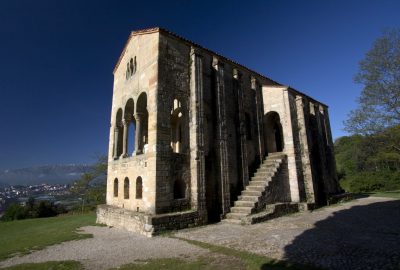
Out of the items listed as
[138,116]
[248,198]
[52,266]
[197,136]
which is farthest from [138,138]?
[52,266]

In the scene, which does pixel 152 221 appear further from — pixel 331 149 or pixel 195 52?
pixel 331 149

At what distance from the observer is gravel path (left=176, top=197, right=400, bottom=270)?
564 centimetres

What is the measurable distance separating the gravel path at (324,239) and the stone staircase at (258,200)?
711mm

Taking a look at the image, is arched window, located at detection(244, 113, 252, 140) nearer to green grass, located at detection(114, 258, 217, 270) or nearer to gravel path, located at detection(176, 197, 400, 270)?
gravel path, located at detection(176, 197, 400, 270)

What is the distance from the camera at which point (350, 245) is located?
684 centimetres

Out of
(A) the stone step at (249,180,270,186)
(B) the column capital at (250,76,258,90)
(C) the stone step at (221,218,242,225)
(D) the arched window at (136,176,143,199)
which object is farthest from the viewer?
(B) the column capital at (250,76,258,90)

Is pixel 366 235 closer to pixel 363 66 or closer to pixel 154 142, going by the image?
pixel 154 142

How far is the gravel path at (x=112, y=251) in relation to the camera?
6.55m

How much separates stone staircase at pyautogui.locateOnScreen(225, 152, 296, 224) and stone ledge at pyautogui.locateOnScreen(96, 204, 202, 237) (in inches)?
88.4

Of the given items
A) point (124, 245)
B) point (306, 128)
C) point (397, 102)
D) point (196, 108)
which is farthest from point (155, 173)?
point (397, 102)

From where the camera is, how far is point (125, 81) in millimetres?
16016

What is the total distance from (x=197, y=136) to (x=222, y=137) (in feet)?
6.32

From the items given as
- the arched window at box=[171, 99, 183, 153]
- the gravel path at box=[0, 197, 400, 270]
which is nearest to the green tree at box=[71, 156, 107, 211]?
the arched window at box=[171, 99, 183, 153]

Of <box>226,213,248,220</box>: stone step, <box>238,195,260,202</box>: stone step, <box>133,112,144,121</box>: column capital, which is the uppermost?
<box>133,112,144,121</box>: column capital
